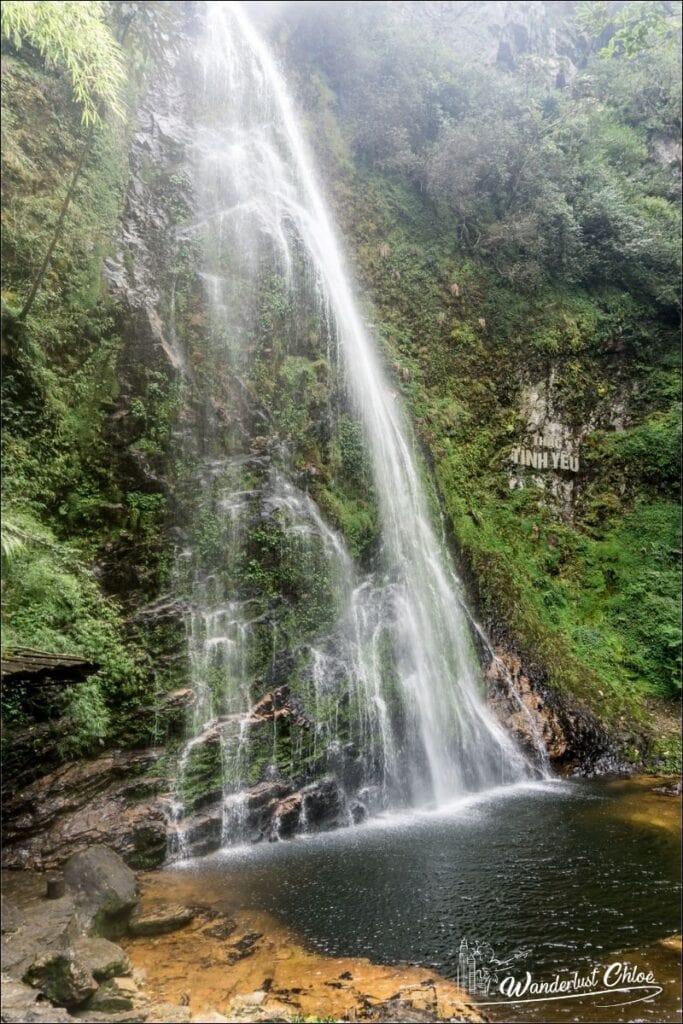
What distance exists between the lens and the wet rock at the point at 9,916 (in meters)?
4.96

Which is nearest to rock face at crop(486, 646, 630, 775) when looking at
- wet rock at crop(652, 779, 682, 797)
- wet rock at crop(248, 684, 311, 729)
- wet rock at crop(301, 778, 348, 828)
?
wet rock at crop(652, 779, 682, 797)

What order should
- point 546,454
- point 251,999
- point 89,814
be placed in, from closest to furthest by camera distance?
point 251,999 < point 89,814 < point 546,454

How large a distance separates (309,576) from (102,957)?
207 inches

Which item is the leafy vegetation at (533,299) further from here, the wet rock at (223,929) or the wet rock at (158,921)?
the wet rock at (158,921)

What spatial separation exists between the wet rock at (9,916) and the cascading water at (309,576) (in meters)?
2.09

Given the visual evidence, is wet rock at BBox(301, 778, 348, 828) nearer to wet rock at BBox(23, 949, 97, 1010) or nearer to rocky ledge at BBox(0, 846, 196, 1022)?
rocky ledge at BBox(0, 846, 196, 1022)

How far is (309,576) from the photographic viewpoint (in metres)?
9.17

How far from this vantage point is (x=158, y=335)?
8984mm

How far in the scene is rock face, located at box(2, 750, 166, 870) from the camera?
627 cm

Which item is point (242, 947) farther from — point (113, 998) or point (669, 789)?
point (669, 789)

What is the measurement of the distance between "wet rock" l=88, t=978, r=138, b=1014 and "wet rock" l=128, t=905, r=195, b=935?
84 cm

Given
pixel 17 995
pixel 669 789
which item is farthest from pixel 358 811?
pixel 669 789

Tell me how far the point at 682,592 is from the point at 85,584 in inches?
450

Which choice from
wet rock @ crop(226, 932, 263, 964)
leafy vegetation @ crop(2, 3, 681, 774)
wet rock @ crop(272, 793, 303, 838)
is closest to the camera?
wet rock @ crop(226, 932, 263, 964)
